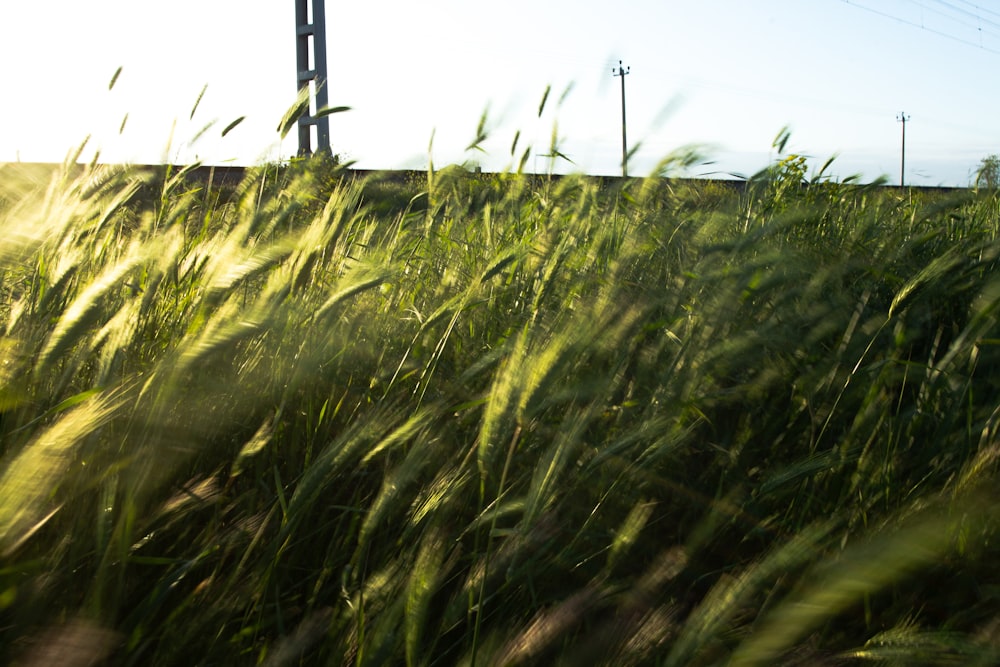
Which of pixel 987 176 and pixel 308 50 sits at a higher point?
pixel 308 50

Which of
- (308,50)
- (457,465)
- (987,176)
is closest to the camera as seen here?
(457,465)

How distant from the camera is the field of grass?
3.08 ft

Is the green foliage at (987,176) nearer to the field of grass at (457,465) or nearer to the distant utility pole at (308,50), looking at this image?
the field of grass at (457,465)

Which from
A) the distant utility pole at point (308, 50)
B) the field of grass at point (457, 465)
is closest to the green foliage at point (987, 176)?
the field of grass at point (457, 465)

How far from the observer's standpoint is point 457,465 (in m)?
1.29

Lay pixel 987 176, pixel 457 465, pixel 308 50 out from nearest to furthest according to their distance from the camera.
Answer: pixel 457 465 < pixel 987 176 < pixel 308 50

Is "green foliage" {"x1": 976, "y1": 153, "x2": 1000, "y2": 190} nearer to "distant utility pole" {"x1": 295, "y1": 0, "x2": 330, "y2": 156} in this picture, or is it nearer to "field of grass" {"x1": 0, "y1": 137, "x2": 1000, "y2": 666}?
"field of grass" {"x1": 0, "y1": 137, "x2": 1000, "y2": 666}

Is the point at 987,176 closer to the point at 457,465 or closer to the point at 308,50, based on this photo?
the point at 457,465

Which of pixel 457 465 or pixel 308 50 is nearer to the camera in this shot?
pixel 457 465

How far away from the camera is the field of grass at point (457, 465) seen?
0.94m

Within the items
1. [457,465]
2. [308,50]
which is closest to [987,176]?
[457,465]

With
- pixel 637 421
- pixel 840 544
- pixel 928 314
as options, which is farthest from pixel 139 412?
pixel 928 314

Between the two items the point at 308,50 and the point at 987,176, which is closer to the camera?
the point at 987,176

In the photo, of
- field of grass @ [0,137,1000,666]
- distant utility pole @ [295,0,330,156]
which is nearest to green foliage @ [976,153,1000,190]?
field of grass @ [0,137,1000,666]
